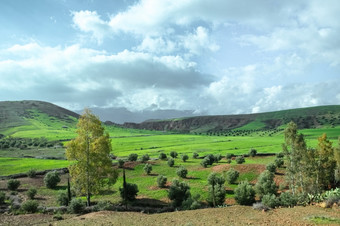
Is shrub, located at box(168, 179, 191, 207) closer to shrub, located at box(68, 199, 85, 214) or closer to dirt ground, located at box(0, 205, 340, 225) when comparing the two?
dirt ground, located at box(0, 205, 340, 225)

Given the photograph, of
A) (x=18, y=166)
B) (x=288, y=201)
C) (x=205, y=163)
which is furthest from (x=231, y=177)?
(x=18, y=166)

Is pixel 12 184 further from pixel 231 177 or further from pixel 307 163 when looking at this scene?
pixel 307 163

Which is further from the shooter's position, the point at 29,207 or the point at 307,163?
the point at 307,163

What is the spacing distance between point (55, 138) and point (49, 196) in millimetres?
159682

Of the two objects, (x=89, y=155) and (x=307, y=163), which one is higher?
(x=89, y=155)

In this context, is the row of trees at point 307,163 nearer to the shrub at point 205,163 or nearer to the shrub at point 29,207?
the shrub at point 205,163

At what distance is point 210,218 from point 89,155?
80.9 ft

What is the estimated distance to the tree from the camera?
144 ft

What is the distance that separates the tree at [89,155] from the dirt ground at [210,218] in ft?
24.9

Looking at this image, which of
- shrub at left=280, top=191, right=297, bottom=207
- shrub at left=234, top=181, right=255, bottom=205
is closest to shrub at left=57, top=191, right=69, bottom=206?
shrub at left=234, top=181, right=255, bottom=205

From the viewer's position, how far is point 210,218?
31.2 metres

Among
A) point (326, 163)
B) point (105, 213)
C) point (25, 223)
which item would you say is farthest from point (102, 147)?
point (326, 163)

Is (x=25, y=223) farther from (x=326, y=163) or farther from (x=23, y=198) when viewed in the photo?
(x=326, y=163)

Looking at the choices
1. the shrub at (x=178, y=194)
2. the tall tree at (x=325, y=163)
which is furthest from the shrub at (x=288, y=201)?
the shrub at (x=178, y=194)
